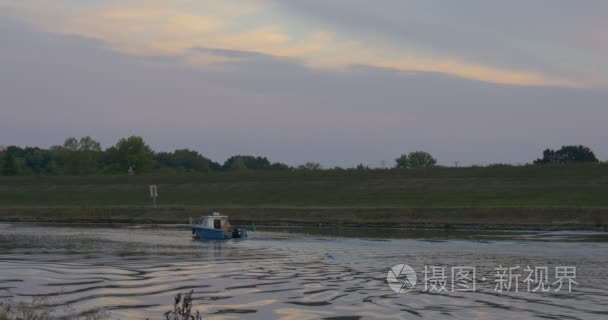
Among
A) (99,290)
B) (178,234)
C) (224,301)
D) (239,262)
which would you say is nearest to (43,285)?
(99,290)

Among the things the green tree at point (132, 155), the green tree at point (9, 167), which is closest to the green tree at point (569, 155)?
the green tree at point (132, 155)

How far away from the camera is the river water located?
2373cm

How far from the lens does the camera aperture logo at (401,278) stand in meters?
27.8

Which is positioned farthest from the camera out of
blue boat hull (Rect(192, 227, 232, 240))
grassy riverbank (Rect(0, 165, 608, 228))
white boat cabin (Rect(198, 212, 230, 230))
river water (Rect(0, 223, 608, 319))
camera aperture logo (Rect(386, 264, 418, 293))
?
grassy riverbank (Rect(0, 165, 608, 228))

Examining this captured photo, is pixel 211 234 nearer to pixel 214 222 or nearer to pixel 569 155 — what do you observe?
pixel 214 222

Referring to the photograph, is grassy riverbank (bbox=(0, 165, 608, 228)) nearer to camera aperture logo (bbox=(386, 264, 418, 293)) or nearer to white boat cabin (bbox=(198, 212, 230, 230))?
white boat cabin (bbox=(198, 212, 230, 230))

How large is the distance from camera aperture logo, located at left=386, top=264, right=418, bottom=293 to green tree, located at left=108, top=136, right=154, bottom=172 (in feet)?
423

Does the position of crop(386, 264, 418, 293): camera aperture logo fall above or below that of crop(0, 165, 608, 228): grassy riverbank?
below

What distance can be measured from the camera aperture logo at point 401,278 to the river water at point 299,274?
0.32 m

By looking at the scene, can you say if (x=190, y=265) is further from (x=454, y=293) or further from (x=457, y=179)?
(x=457, y=179)

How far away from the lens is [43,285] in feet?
94.8

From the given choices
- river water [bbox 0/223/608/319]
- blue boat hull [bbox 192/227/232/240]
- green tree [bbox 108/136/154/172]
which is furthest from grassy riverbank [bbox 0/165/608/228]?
green tree [bbox 108/136/154/172]

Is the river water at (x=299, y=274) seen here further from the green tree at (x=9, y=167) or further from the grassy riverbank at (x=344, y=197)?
the green tree at (x=9, y=167)

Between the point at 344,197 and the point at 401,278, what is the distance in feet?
216
